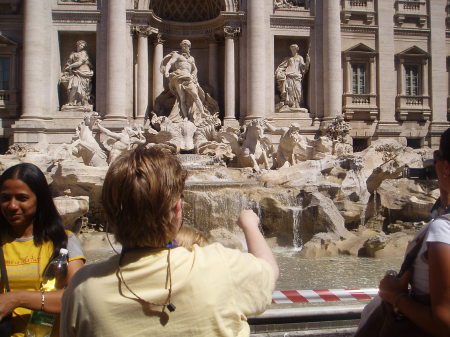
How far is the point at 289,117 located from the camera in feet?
59.9

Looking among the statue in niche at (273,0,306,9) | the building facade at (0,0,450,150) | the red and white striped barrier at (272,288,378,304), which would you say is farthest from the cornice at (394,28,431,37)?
the red and white striped barrier at (272,288,378,304)

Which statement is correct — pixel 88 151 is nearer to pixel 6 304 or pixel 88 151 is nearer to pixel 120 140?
pixel 120 140

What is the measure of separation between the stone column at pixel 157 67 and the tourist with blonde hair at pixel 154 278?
16.9m

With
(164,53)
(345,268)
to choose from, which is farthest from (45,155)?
(345,268)

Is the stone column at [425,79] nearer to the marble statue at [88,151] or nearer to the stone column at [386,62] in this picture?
the stone column at [386,62]

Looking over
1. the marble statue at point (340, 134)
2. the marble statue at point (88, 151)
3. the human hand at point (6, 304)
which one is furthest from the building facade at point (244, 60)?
the human hand at point (6, 304)

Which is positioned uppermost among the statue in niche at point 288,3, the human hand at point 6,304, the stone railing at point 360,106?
the statue in niche at point 288,3

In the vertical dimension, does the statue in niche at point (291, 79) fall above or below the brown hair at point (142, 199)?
above

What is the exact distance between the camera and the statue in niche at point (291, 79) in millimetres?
18406

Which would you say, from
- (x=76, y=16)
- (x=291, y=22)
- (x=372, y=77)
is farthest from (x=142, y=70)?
(x=372, y=77)

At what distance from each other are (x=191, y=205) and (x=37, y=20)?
1087cm

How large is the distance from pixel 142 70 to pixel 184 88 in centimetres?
193

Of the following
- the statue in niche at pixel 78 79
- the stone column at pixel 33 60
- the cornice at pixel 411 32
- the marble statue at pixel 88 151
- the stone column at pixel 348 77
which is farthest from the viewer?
the cornice at pixel 411 32

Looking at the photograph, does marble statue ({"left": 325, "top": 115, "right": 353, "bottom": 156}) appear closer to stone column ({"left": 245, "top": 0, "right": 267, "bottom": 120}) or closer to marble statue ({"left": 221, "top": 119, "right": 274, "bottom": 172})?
stone column ({"left": 245, "top": 0, "right": 267, "bottom": 120})
